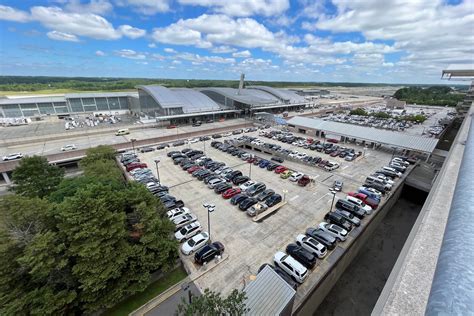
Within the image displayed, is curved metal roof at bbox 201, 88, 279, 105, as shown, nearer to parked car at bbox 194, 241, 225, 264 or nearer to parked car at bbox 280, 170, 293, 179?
→ parked car at bbox 280, 170, 293, 179

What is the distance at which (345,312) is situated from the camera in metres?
18.2

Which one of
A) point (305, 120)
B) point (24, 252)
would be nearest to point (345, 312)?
point (24, 252)

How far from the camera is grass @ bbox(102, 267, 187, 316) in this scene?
15754 mm

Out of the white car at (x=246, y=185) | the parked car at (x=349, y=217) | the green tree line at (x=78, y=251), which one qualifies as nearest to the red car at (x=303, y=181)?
the white car at (x=246, y=185)

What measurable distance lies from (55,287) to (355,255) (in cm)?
2800

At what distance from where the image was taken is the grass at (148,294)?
620 inches

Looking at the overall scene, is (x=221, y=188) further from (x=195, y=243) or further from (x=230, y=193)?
(x=195, y=243)

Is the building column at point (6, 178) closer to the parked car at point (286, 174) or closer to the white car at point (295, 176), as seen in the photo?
the parked car at point (286, 174)

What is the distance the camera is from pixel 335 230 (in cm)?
2212

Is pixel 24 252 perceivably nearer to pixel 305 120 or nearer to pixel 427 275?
pixel 427 275

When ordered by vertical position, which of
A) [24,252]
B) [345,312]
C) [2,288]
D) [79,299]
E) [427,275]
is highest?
[427,275]

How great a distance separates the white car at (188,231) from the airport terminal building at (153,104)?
49.4 metres

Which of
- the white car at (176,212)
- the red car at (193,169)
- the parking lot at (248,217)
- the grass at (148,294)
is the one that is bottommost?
the grass at (148,294)

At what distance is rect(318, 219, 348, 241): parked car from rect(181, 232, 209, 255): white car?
12802 millimetres
